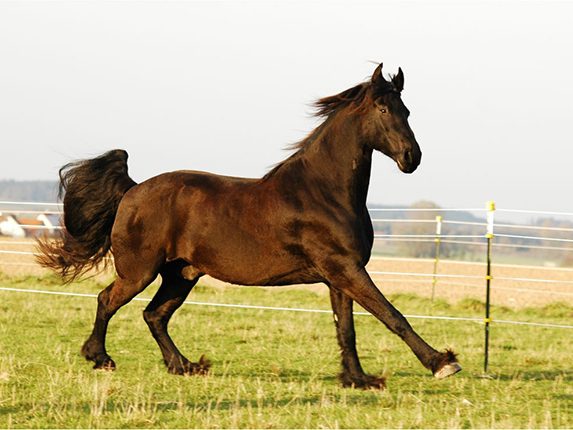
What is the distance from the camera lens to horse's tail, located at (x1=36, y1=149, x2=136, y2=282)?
26.6 feet

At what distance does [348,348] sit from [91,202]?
2.68 m

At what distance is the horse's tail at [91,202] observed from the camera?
8.11 meters

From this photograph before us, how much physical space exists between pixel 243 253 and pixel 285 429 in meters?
2.24

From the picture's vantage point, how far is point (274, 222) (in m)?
7.14

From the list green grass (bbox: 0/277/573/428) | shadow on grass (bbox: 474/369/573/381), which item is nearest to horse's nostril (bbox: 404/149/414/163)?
green grass (bbox: 0/277/573/428)

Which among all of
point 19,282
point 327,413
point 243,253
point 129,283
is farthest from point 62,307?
point 327,413

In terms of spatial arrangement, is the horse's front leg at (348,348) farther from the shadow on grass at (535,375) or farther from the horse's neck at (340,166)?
the shadow on grass at (535,375)

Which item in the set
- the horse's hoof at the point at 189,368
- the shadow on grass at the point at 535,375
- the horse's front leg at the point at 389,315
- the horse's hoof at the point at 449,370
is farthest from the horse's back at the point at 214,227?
the shadow on grass at the point at 535,375

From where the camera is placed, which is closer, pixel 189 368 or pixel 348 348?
pixel 348 348

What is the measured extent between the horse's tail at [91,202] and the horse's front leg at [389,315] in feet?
7.59

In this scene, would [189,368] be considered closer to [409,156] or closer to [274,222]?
[274,222]

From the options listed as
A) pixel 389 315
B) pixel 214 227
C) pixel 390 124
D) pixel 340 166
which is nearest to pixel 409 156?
pixel 390 124

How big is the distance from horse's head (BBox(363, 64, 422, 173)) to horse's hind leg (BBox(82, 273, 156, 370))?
225 cm

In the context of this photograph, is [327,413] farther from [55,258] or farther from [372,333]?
[372,333]
